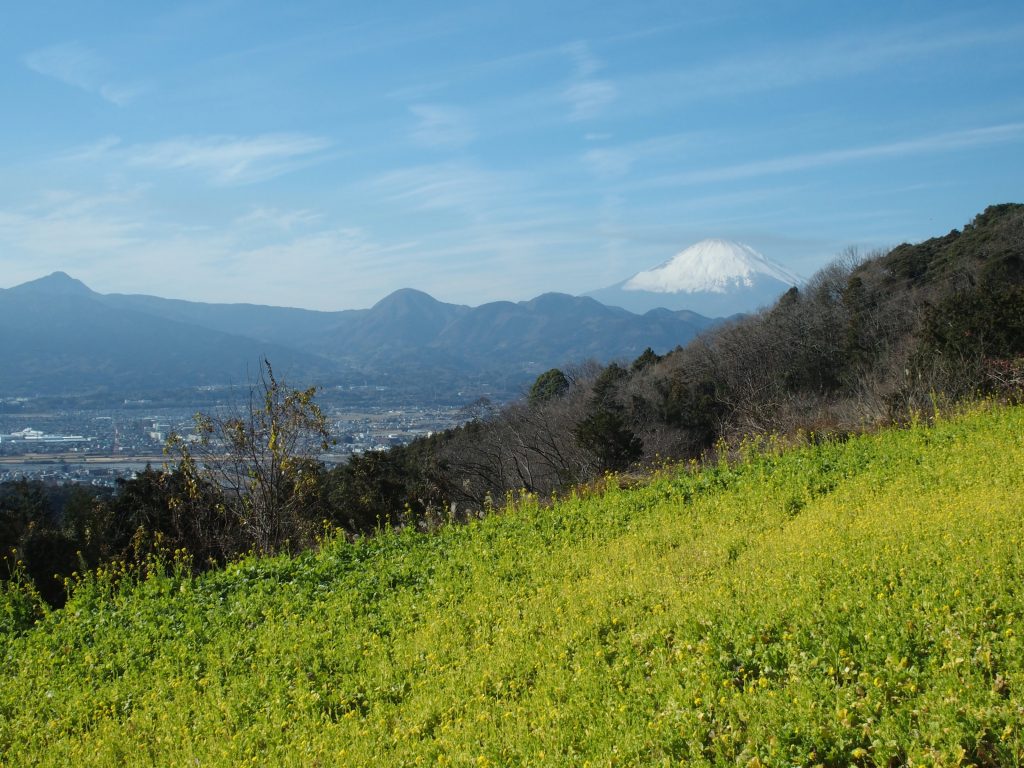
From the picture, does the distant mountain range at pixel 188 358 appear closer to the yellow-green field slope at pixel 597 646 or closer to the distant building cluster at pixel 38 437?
the distant building cluster at pixel 38 437

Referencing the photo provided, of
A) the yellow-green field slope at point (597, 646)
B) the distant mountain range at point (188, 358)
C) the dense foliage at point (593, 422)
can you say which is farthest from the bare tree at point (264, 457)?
the distant mountain range at point (188, 358)

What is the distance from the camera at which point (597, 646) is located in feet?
17.0

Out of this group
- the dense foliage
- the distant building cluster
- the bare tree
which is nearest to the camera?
the bare tree

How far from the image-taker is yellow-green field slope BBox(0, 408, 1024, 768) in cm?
381

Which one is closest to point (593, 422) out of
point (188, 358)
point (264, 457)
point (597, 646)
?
point (264, 457)

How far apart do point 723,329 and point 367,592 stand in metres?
46.5

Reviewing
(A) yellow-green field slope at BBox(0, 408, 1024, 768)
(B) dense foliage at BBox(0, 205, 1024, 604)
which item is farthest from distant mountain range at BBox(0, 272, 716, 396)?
(A) yellow-green field slope at BBox(0, 408, 1024, 768)

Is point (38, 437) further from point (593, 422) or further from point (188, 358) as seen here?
point (188, 358)

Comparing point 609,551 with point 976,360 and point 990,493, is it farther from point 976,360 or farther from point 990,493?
point 976,360

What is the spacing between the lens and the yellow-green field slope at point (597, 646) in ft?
12.5

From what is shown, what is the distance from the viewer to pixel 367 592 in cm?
762

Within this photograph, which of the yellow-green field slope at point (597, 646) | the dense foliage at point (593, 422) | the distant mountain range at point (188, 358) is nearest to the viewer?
the yellow-green field slope at point (597, 646)

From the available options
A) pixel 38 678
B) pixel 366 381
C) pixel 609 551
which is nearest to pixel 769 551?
pixel 609 551

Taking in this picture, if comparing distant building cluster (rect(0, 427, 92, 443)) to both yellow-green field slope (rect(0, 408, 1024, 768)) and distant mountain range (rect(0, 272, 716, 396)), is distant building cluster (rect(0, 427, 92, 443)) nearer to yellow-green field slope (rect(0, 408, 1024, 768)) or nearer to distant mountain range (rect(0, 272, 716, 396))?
distant mountain range (rect(0, 272, 716, 396))
